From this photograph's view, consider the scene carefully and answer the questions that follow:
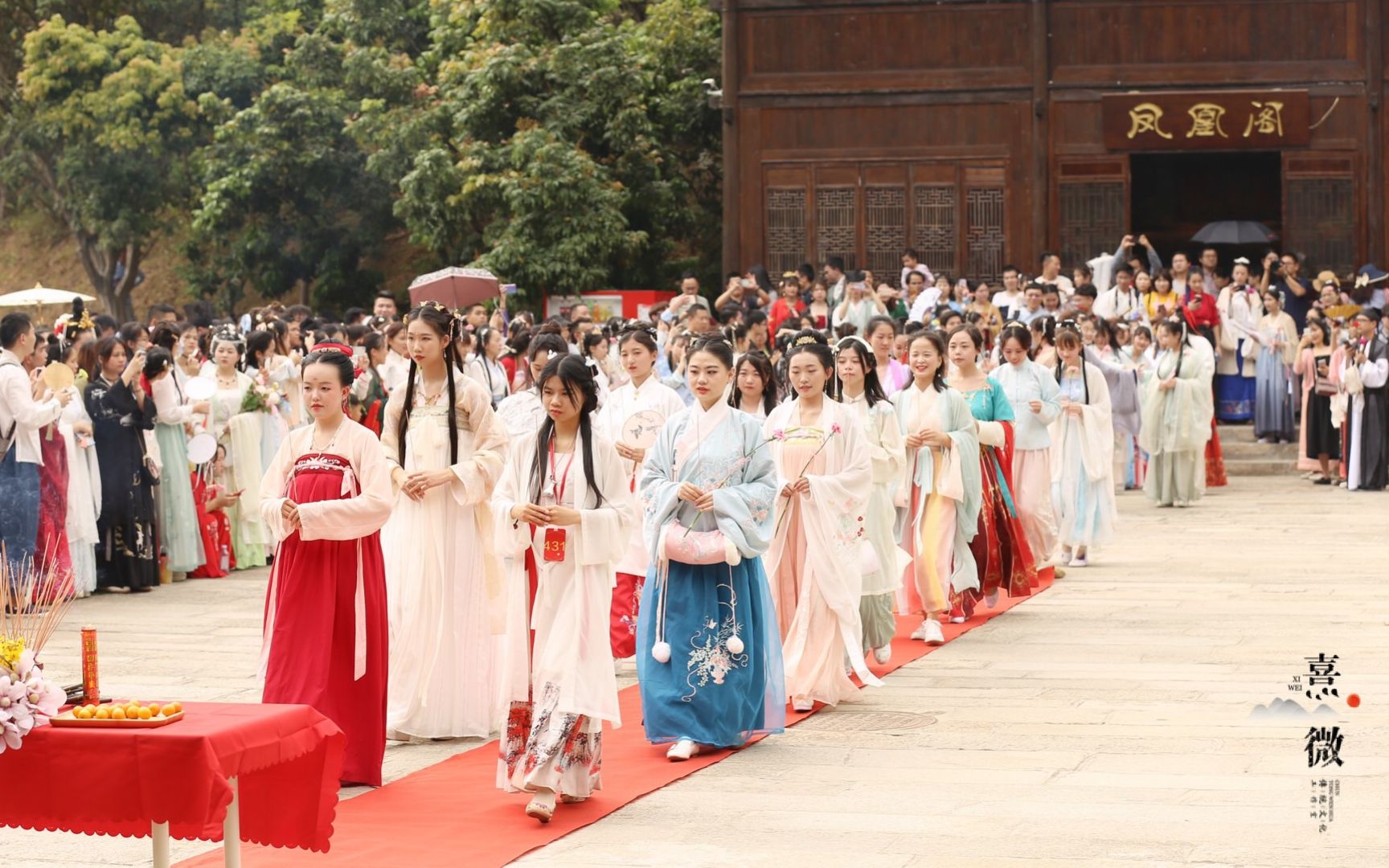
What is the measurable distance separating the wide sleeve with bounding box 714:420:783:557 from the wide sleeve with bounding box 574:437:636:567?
50 cm

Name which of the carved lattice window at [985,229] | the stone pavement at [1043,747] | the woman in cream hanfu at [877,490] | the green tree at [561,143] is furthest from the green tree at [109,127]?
the woman in cream hanfu at [877,490]

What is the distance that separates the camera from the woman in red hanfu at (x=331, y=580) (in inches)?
258

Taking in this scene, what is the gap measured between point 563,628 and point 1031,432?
6032 millimetres

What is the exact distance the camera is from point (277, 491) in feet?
22.1

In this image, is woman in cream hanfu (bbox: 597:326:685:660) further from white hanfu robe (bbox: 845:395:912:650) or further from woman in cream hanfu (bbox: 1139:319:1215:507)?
woman in cream hanfu (bbox: 1139:319:1215:507)

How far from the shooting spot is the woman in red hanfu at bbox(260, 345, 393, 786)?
21.5 ft

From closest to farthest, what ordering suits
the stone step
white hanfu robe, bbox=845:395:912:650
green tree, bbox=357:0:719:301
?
white hanfu robe, bbox=845:395:912:650, the stone step, green tree, bbox=357:0:719:301

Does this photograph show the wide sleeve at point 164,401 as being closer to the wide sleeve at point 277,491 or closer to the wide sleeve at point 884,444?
the wide sleeve at point 884,444

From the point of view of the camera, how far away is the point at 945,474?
32.5ft

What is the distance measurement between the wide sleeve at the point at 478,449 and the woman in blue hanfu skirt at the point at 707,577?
68cm

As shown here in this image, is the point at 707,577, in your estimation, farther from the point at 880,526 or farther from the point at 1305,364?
the point at 1305,364

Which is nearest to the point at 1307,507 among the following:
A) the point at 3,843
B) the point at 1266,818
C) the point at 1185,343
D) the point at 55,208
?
the point at 1185,343

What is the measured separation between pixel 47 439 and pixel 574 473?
5.79 metres

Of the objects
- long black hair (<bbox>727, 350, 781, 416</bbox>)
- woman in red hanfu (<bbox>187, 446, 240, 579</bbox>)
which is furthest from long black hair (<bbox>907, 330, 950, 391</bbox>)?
woman in red hanfu (<bbox>187, 446, 240, 579</bbox>)
